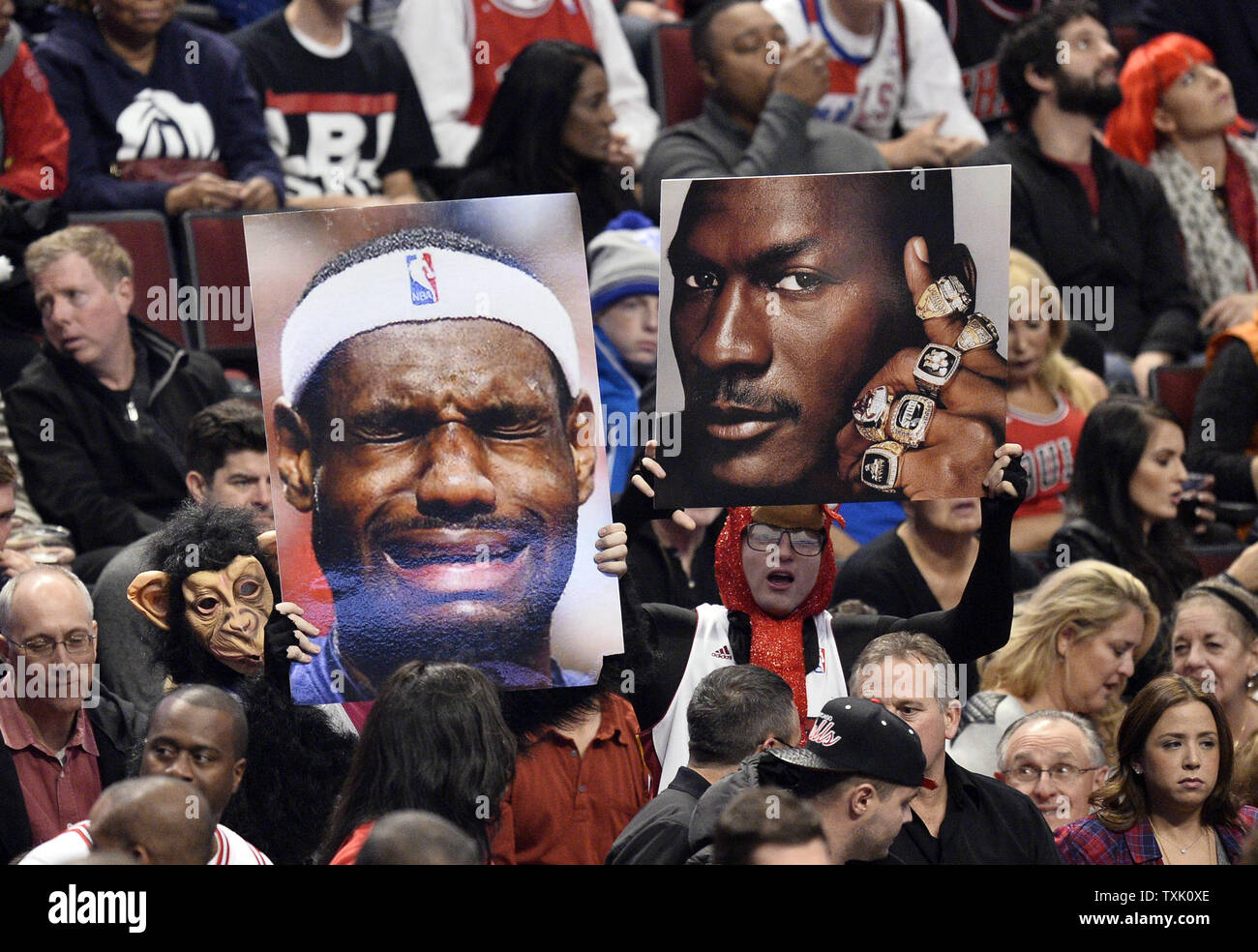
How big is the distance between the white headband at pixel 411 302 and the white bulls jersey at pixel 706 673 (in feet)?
1.99

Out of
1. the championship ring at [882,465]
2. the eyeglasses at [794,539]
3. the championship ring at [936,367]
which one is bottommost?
the eyeglasses at [794,539]

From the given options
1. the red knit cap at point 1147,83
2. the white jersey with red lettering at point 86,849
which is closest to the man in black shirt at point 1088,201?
the red knit cap at point 1147,83

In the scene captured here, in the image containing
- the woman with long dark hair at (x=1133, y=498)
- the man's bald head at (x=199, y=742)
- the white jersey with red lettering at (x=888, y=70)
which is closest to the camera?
the man's bald head at (x=199, y=742)

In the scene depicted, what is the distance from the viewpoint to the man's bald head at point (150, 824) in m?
2.85

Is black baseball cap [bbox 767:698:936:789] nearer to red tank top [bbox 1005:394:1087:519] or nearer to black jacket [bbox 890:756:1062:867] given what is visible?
black jacket [bbox 890:756:1062:867]

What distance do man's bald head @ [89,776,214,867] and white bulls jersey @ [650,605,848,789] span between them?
117cm

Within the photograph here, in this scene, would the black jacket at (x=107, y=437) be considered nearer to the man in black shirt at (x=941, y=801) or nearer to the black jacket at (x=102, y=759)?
the black jacket at (x=102, y=759)

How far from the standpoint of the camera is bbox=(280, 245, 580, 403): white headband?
3.58 m

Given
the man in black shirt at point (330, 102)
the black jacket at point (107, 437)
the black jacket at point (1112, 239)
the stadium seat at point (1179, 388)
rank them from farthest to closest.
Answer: the black jacket at point (1112, 239)
the man in black shirt at point (330, 102)
the stadium seat at point (1179, 388)
the black jacket at point (107, 437)

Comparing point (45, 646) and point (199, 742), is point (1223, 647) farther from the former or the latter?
point (45, 646)

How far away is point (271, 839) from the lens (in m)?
3.63

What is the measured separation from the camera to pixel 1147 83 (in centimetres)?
718

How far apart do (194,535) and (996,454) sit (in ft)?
5.15
